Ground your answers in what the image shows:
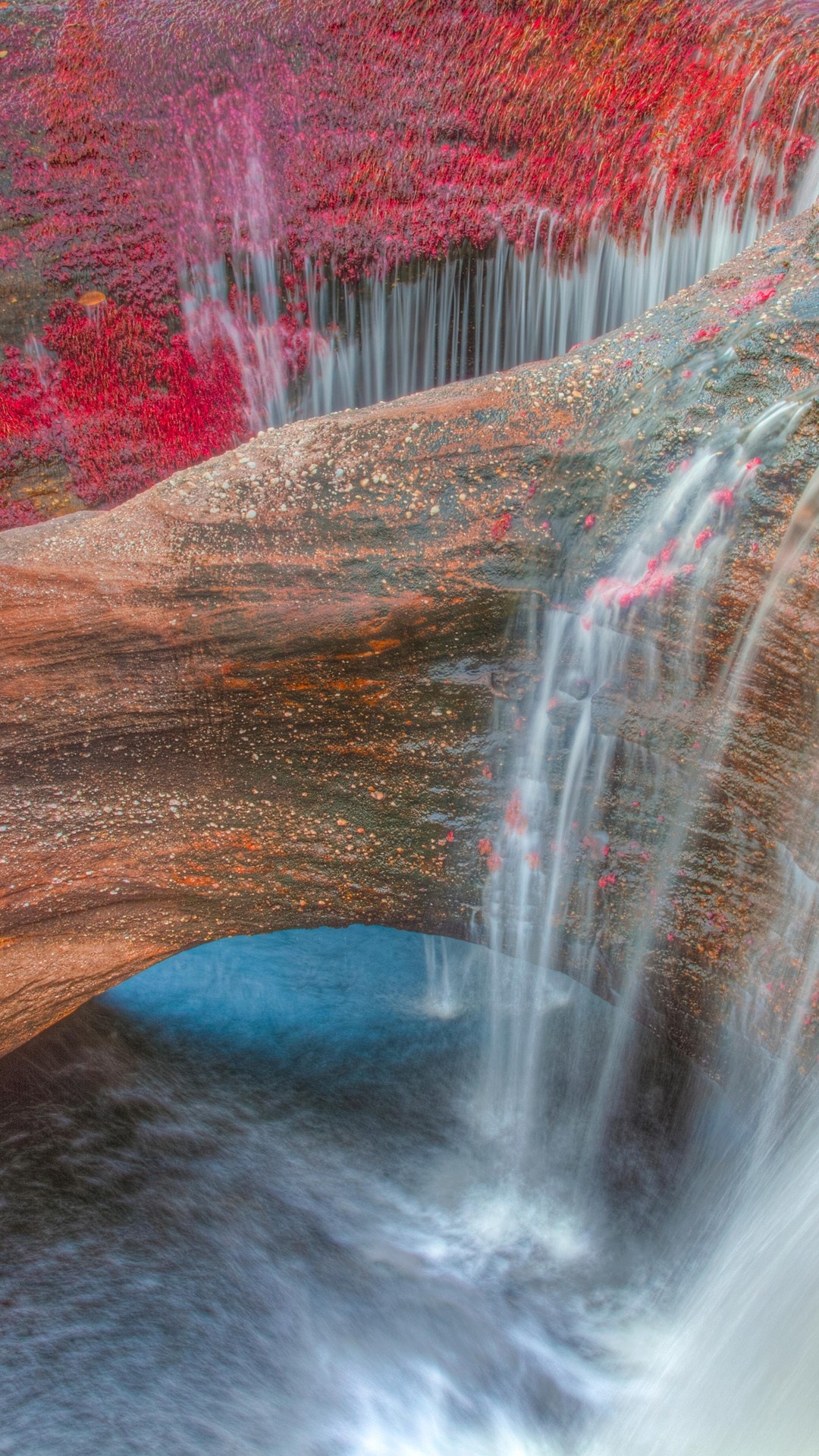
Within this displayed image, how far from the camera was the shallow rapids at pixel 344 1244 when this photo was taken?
282 centimetres

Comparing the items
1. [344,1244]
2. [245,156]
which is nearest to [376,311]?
[245,156]

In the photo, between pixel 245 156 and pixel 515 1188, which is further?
pixel 245 156

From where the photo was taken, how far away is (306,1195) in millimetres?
3492

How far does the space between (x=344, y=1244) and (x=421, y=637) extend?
7.45 ft

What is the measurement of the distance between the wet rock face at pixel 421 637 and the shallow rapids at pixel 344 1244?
100 cm

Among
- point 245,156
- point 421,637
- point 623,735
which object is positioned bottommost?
point 623,735

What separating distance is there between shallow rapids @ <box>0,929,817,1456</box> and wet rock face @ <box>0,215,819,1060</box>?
1.00 meters

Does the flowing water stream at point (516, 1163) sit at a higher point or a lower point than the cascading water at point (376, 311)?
lower

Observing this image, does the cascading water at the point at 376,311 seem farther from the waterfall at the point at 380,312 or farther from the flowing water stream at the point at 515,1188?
the flowing water stream at the point at 515,1188

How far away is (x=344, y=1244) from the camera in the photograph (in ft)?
11.0

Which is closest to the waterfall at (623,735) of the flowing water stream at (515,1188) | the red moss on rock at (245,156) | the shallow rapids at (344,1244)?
the flowing water stream at (515,1188)

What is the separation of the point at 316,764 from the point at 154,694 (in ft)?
1.80

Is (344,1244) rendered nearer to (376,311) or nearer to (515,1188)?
(515,1188)

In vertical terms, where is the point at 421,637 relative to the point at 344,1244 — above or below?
above
